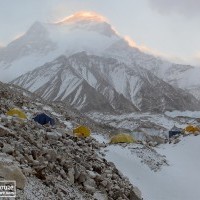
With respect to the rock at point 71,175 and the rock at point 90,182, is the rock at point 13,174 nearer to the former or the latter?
the rock at point 71,175

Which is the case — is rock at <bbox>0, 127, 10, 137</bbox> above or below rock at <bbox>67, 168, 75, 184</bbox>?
above

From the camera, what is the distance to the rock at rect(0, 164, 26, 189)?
9.90 metres

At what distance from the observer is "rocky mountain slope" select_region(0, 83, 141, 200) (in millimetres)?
10613

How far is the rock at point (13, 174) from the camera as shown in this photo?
990 centimetres

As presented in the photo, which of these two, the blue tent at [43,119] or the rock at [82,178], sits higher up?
the blue tent at [43,119]

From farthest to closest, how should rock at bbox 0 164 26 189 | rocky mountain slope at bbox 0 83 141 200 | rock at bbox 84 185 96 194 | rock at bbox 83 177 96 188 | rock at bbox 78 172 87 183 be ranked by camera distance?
rock at bbox 83 177 96 188 → rock at bbox 78 172 87 183 → rock at bbox 84 185 96 194 → rocky mountain slope at bbox 0 83 141 200 → rock at bbox 0 164 26 189

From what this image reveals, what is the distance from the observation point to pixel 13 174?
395 inches

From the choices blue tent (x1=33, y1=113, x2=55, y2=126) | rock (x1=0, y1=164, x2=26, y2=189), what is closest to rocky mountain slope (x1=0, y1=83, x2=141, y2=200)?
rock (x1=0, y1=164, x2=26, y2=189)

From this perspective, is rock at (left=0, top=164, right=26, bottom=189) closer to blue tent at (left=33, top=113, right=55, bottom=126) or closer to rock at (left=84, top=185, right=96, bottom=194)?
rock at (left=84, top=185, right=96, bottom=194)

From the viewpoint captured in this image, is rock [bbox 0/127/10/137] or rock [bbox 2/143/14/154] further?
rock [bbox 0/127/10/137]

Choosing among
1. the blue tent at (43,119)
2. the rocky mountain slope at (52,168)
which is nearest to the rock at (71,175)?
the rocky mountain slope at (52,168)

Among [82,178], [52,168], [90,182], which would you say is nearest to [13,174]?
[52,168]

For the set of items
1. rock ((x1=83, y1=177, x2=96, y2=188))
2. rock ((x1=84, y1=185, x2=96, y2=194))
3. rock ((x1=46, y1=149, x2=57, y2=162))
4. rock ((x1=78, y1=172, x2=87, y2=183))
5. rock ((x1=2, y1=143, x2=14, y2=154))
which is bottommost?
rock ((x1=84, y1=185, x2=96, y2=194))

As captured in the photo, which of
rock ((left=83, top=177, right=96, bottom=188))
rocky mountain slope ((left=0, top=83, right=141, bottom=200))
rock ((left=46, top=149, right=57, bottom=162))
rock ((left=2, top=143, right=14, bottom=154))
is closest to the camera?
rocky mountain slope ((left=0, top=83, right=141, bottom=200))
